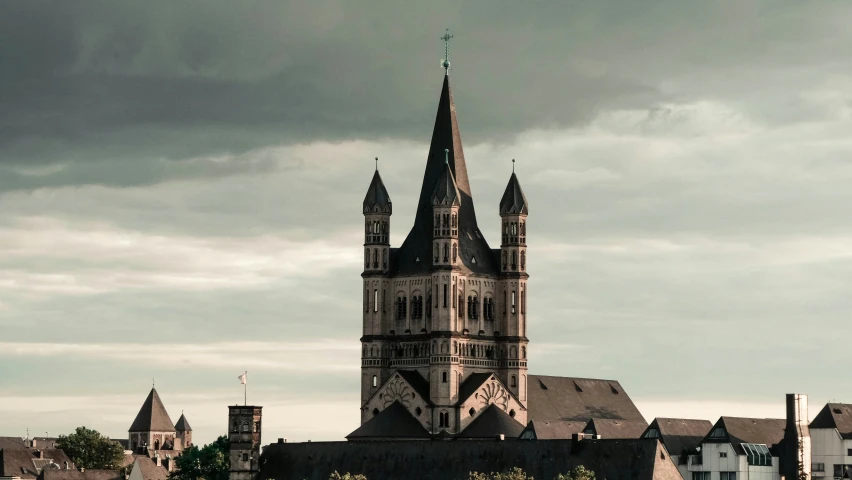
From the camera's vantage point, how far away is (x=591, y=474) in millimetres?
184000

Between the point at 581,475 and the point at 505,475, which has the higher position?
the point at 505,475

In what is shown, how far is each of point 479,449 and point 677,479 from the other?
22.4 m

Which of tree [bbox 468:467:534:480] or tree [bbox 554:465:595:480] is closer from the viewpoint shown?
tree [bbox 554:465:595:480]

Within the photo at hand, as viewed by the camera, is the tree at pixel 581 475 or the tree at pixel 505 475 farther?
the tree at pixel 505 475

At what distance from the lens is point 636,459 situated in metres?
187

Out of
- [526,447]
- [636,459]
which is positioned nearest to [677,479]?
[636,459]

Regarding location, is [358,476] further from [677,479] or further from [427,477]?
[677,479]

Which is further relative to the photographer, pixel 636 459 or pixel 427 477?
pixel 427 477

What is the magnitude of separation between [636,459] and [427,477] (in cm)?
2437

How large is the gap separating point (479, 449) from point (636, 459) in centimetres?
1926

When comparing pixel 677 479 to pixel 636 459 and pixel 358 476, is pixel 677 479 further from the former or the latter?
pixel 358 476

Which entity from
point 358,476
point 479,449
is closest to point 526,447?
point 479,449

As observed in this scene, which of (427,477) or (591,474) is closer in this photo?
(591,474)

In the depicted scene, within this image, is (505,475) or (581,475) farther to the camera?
(505,475)
